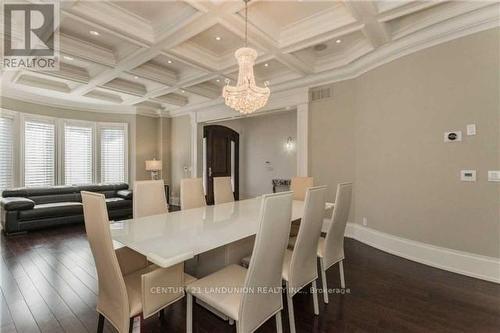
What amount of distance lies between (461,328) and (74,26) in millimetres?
5166

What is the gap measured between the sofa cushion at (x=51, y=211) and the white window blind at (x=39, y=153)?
123 cm

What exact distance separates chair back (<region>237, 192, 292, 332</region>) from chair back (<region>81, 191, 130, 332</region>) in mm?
689

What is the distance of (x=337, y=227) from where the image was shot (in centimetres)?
238

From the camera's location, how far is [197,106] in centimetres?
666

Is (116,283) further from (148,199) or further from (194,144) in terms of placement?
(194,144)

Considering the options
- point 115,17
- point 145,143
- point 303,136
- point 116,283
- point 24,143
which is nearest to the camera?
point 116,283

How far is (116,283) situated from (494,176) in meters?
3.70

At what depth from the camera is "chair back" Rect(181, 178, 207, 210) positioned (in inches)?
123

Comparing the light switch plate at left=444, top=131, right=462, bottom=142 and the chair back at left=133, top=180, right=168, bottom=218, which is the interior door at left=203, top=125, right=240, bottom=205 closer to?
the chair back at left=133, top=180, right=168, bottom=218

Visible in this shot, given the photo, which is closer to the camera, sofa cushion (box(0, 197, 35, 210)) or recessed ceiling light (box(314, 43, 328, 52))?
recessed ceiling light (box(314, 43, 328, 52))

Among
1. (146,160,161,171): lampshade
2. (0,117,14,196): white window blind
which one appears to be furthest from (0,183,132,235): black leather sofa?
(146,160,161,171): lampshade

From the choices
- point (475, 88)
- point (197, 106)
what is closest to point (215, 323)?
point (475, 88)

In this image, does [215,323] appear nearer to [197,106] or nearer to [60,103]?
→ [197,106]

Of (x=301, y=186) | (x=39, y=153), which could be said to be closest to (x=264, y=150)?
(x=301, y=186)
